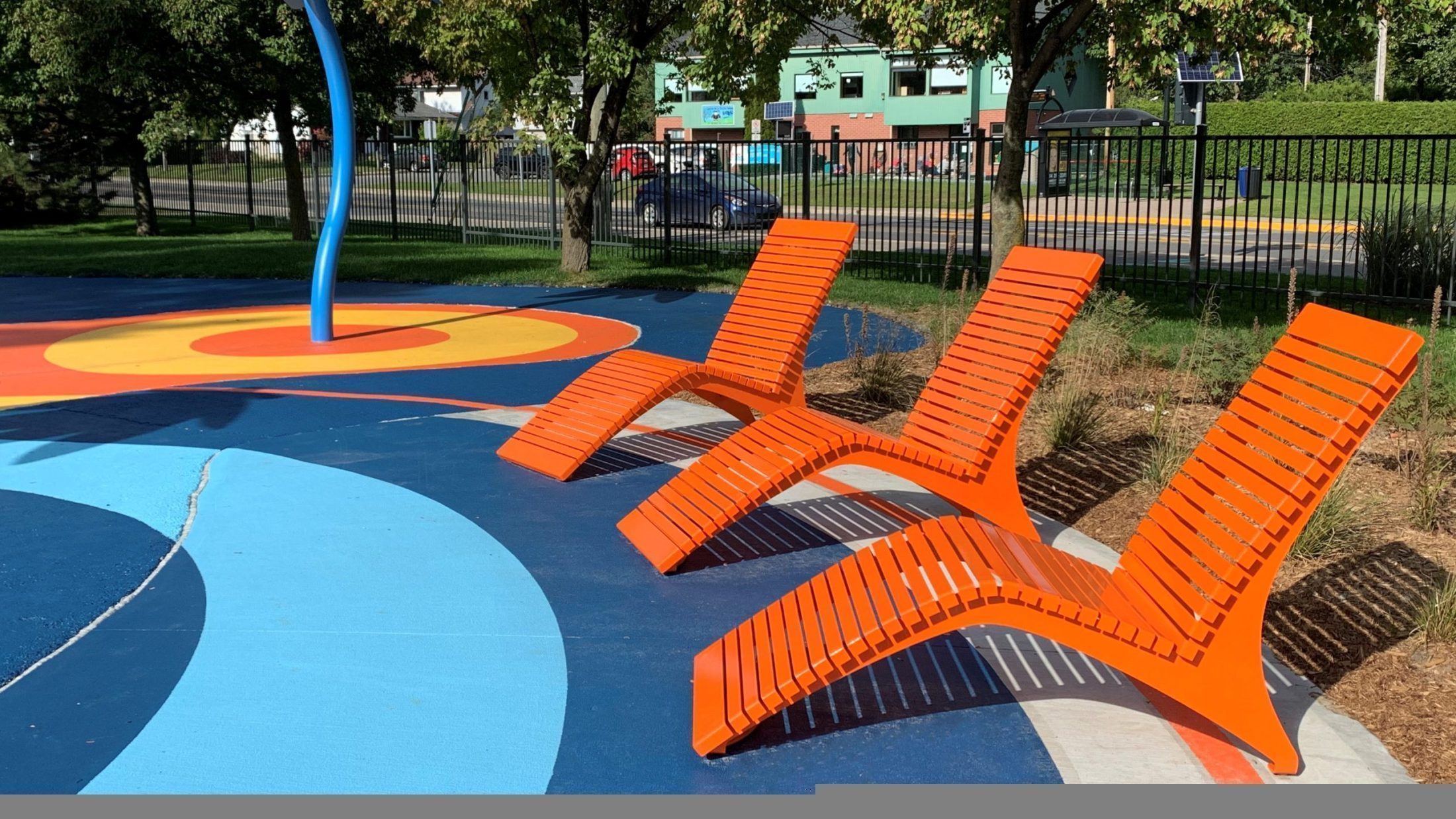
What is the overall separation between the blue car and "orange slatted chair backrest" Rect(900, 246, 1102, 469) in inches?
549

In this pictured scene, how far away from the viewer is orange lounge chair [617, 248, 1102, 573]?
5809 millimetres

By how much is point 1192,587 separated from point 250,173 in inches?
1083

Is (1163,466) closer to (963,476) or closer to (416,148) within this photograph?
(963,476)

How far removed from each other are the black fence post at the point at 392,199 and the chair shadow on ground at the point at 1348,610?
850 inches

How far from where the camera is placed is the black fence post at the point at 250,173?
2798 cm

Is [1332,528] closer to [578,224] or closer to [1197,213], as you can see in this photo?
[1197,213]

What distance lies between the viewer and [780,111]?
69.5m

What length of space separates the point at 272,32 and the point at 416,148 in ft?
11.0

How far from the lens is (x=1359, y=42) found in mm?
11609

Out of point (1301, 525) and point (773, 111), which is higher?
point (773, 111)

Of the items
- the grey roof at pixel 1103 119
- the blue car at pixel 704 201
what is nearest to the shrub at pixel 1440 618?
the blue car at pixel 704 201

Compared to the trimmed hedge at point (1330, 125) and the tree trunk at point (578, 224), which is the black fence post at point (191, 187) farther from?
the trimmed hedge at point (1330, 125)

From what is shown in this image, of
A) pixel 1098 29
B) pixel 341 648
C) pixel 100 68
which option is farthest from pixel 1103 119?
pixel 341 648

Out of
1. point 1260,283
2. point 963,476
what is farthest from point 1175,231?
point 963,476
